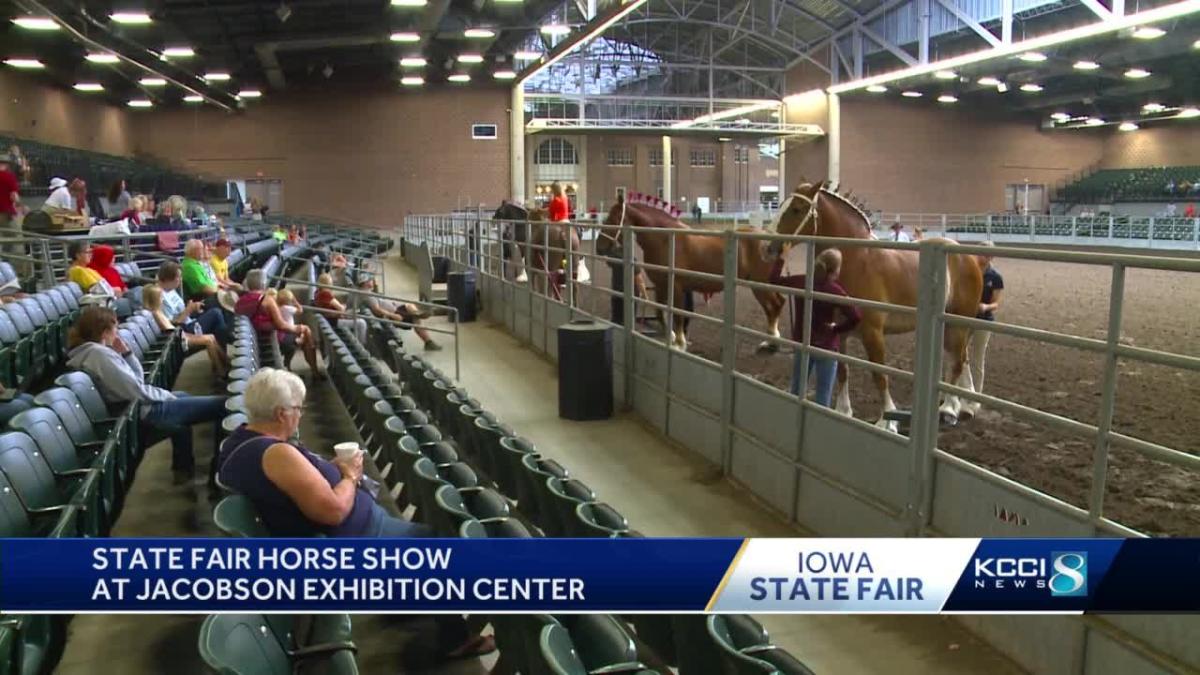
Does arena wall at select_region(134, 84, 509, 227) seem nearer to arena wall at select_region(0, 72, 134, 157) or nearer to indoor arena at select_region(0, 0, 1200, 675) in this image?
arena wall at select_region(0, 72, 134, 157)

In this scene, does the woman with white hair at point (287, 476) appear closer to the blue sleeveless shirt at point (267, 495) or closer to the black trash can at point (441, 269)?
the blue sleeveless shirt at point (267, 495)

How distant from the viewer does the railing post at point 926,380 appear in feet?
15.2

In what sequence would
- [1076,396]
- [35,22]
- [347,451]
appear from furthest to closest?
[35,22]
[1076,396]
[347,451]

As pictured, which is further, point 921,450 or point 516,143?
point 516,143

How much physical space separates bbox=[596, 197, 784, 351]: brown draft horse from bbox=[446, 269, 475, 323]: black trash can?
15.5 ft

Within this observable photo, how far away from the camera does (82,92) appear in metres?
34.2

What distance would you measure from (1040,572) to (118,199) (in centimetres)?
1689

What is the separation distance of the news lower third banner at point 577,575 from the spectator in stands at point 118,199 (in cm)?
1382

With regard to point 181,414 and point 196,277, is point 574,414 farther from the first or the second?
point 196,277

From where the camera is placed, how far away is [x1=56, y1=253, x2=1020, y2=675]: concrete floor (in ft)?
13.1

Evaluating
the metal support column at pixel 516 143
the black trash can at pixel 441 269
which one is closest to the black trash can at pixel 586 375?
the black trash can at pixel 441 269

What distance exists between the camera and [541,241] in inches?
625

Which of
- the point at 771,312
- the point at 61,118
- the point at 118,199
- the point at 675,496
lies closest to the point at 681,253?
the point at 771,312

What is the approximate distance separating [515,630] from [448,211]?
37.4 m
